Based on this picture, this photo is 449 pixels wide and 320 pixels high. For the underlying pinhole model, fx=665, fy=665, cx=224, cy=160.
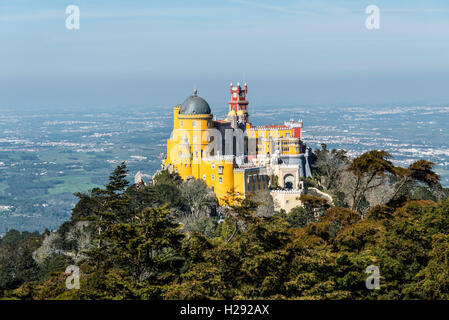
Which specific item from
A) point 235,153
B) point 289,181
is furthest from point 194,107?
point 289,181

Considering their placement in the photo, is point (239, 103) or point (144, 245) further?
point (239, 103)

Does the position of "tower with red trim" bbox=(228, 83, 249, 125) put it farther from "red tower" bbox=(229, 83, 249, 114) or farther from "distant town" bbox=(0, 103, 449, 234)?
"distant town" bbox=(0, 103, 449, 234)

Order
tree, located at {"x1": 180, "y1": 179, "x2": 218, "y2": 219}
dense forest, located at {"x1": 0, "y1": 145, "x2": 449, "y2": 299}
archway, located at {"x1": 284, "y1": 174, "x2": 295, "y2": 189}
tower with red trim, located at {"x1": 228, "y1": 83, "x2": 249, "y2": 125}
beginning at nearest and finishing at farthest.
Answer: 1. dense forest, located at {"x1": 0, "y1": 145, "x2": 449, "y2": 299}
2. tree, located at {"x1": 180, "y1": 179, "x2": 218, "y2": 219}
3. archway, located at {"x1": 284, "y1": 174, "x2": 295, "y2": 189}
4. tower with red trim, located at {"x1": 228, "y1": 83, "x2": 249, "y2": 125}

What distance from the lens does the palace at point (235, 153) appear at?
5662 cm

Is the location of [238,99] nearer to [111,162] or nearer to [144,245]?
[144,245]

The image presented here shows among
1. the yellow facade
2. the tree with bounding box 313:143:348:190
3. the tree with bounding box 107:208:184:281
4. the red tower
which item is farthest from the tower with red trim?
the tree with bounding box 107:208:184:281

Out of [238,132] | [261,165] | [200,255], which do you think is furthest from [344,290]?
[238,132]

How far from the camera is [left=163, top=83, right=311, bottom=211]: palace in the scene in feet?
186

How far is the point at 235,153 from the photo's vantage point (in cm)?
6475

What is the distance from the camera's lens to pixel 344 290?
78.4 feet

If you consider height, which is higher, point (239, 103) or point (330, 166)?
point (239, 103)

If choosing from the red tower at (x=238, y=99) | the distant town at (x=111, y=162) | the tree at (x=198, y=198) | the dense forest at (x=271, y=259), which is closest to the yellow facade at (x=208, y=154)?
the tree at (x=198, y=198)

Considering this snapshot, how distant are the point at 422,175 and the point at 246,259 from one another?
1798cm

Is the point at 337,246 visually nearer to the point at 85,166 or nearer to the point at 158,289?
the point at 158,289
